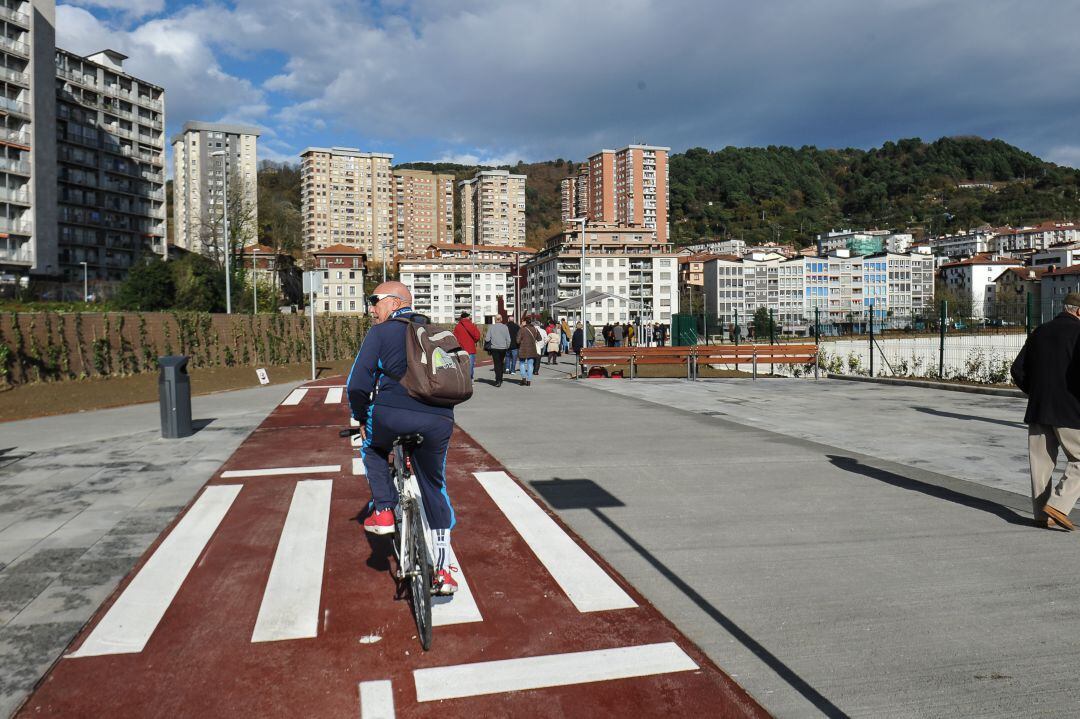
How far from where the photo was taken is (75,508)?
22.5 feet

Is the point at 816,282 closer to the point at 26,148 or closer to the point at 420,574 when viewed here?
the point at 26,148

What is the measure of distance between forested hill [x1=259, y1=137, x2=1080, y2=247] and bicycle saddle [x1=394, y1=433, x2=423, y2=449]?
577 ft

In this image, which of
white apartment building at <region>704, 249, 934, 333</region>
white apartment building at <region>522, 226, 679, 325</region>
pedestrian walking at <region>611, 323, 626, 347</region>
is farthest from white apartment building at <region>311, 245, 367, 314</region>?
pedestrian walking at <region>611, 323, 626, 347</region>

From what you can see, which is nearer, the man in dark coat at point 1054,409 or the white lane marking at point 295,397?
the man in dark coat at point 1054,409

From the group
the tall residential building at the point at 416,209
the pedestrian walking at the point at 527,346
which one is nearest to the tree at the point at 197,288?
the pedestrian walking at the point at 527,346

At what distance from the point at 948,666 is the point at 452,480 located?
5.04 meters

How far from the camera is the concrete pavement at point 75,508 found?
418cm

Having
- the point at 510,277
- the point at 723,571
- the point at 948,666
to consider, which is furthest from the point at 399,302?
the point at 510,277

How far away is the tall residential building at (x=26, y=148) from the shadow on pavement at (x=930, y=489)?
65.2 m

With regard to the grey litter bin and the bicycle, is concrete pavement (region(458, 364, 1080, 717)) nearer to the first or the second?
the bicycle

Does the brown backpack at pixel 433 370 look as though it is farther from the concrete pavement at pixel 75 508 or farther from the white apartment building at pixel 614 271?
the white apartment building at pixel 614 271

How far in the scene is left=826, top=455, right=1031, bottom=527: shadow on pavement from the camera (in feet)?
21.4

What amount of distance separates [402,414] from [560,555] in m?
1.83

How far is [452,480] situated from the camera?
25.8ft
